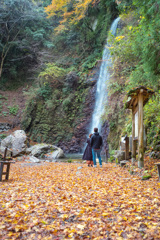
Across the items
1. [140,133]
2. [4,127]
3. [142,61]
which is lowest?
[140,133]

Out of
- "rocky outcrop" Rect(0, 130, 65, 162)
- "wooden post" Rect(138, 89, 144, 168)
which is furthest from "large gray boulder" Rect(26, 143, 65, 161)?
"wooden post" Rect(138, 89, 144, 168)

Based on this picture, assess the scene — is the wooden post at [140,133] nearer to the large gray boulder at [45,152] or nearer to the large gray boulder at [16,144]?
the large gray boulder at [45,152]

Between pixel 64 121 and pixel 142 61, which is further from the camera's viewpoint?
pixel 64 121

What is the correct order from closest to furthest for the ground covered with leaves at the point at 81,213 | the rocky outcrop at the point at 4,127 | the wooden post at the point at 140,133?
the ground covered with leaves at the point at 81,213
the wooden post at the point at 140,133
the rocky outcrop at the point at 4,127

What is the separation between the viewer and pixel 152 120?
7977 mm

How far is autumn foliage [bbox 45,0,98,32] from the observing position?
2108 cm

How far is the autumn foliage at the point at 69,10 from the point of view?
2108 centimetres

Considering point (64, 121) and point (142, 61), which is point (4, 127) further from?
point (142, 61)

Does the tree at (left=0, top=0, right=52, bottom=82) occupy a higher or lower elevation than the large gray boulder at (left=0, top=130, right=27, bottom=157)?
higher

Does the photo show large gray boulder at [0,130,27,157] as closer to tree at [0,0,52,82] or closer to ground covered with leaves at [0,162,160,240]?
ground covered with leaves at [0,162,160,240]

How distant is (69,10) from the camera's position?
926 inches

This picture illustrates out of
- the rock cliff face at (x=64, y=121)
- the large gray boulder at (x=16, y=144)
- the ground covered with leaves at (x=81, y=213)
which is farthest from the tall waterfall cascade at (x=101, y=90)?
the ground covered with leaves at (x=81, y=213)

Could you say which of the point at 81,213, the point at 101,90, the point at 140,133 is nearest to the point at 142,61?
the point at 140,133

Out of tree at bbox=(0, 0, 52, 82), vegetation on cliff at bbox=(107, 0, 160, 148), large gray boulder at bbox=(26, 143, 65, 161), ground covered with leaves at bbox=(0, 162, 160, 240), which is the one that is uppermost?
tree at bbox=(0, 0, 52, 82)
